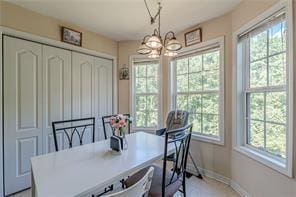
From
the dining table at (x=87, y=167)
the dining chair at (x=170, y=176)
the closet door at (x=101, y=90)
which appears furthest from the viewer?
the closet door at (x=101, y=90)

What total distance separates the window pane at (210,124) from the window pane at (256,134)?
622mm

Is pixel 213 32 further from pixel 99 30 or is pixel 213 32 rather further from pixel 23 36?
pixel 23 36

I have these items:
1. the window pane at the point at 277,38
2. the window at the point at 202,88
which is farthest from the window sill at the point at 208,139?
the window pane at the point at 277,38

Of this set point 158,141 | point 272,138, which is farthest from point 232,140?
point 158,141

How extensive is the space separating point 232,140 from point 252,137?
0.30 metres

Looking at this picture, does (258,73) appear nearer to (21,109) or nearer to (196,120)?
(196,120)

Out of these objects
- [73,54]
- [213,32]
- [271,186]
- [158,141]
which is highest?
[213,32]

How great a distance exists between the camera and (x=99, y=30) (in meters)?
3.50

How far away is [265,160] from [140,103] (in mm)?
2542

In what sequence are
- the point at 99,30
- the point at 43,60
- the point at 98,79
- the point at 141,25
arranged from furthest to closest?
the point at 98,79 < the point at 99,30 < the point at 141,25 < the point at 43,60

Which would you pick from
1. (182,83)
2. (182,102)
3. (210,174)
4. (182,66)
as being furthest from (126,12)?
(210,174)

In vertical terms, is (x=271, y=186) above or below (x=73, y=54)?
below

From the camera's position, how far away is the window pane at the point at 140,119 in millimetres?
4027

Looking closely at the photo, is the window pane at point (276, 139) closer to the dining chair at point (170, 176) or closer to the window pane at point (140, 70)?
the dining chair at point (170, 176)
